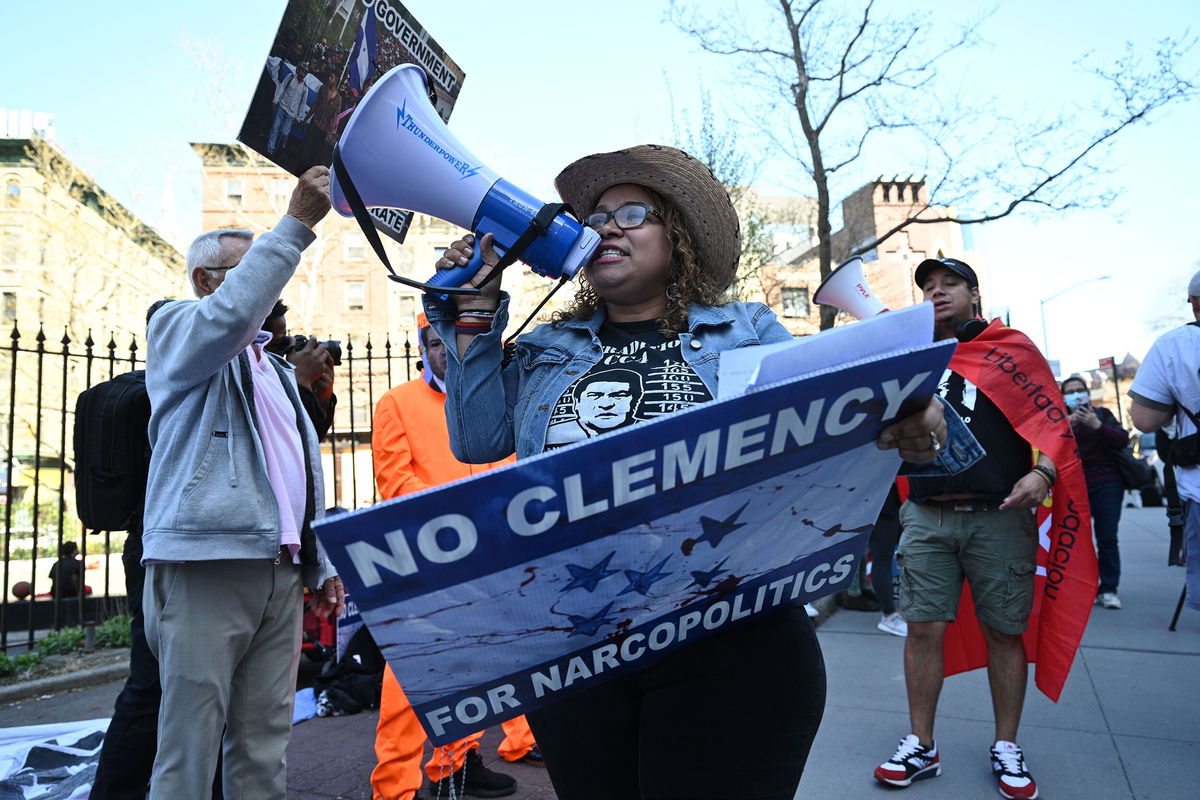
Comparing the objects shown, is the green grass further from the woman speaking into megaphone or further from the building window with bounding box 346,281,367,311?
the building window with bounding box 346,281,367,311

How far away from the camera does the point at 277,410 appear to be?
2.58 m

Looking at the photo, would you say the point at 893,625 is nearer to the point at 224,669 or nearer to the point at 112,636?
the point at 224,669

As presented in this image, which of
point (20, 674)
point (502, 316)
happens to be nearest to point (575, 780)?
point (502, 316)

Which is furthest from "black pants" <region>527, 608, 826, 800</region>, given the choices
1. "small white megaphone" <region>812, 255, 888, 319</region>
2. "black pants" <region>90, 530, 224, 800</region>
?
"small white megaphone" <region>812, 255, 888, 319</region>

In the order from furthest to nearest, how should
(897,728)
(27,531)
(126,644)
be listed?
(27,531)
(126,644)
(897,728)

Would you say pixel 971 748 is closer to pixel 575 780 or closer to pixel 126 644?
pixel 575 780

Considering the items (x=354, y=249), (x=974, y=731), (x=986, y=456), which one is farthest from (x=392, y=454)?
(x=354, y=249)

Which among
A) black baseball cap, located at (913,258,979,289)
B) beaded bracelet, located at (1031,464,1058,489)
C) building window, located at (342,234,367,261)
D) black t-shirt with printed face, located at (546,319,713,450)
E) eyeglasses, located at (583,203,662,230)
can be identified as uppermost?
building window, located at (342,234,367,261)

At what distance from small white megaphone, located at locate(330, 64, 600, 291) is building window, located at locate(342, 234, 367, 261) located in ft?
109

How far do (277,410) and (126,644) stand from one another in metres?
4.90

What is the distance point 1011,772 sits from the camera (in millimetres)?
3240

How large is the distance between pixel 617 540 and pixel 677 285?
2.80ft

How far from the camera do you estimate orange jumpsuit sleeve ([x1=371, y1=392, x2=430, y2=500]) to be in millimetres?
3480

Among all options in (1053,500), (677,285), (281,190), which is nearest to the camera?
(677,285)
